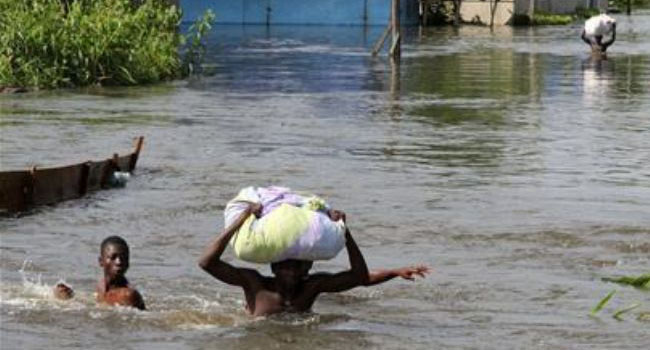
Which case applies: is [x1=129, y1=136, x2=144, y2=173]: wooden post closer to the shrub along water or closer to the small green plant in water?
the shrub along water

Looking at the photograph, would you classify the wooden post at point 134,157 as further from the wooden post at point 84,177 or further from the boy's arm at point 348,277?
the boy's arm at point 348,277

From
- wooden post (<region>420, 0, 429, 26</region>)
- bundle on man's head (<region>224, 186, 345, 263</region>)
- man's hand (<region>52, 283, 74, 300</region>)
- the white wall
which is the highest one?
bundle on man's head (<region>224, 186, 345, 263</region>)

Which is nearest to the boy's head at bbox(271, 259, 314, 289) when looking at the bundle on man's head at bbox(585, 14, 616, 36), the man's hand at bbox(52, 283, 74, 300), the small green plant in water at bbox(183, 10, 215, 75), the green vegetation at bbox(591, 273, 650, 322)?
the man's hand at bbox(52, 283, 74, 300)

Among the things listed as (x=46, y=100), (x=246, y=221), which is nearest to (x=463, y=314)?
(x=246, y=221)

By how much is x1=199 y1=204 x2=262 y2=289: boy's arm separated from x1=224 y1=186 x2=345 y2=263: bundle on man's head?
0.03m

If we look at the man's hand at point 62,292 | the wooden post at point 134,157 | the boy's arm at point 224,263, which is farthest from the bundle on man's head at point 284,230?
the wooden post at point 134,157

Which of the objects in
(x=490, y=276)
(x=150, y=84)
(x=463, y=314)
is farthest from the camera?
(x=150, y=84)

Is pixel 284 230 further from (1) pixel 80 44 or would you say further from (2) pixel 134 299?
(1) pixel 80 44

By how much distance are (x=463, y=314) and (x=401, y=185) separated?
19.5ft

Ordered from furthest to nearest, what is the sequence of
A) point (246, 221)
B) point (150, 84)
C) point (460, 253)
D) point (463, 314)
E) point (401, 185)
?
point (150, 84) → point (401, 185) → point (460, 253) → point (463, 314) → point (246, 221)

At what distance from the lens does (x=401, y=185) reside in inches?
623

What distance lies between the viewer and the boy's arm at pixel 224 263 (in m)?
8.45

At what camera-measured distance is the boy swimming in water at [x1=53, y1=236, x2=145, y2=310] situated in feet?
29.2

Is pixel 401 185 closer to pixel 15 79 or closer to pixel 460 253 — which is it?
pixel 460 253
